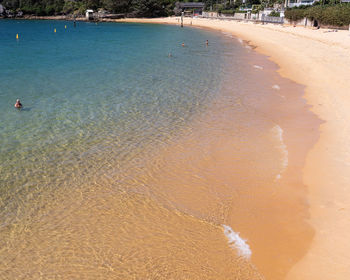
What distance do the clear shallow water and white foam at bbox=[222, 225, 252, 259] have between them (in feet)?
0.14

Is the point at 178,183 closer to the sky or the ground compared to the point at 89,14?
closer to the ground

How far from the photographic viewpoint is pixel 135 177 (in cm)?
1052

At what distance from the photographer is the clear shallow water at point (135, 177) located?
23.5 feet

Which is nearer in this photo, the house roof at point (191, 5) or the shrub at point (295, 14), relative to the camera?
the shrub at point (295, 14)

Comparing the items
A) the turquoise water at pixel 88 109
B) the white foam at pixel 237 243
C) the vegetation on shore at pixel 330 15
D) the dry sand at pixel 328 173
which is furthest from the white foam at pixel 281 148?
the vegetation on shore at pixel 330 15

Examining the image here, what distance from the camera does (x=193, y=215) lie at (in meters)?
8.52

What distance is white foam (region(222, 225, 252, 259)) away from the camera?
7230 millimetres

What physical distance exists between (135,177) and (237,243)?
426 centimetres

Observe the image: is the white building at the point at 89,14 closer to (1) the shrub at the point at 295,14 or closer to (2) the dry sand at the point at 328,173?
(1) the shrub at the point at 295,14

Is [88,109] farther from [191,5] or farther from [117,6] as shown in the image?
[191,5]

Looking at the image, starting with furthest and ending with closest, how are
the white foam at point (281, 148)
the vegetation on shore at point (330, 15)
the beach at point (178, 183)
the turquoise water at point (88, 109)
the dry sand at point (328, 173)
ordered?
the vegetation on shore at point (330, 15), the turquoise water at point (88, 109), the white foam at point (281, 148), the beach at point (178, 183), the dry sand at point (328, 173)

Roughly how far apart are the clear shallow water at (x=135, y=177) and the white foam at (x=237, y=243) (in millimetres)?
41

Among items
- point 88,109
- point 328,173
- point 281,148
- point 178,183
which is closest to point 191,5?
point 88,109

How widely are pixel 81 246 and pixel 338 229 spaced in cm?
621
